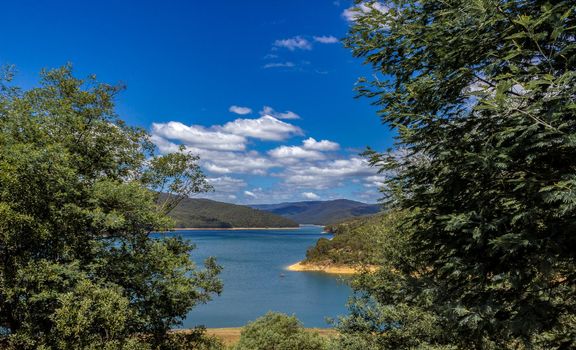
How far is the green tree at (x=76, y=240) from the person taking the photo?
10.6 metres

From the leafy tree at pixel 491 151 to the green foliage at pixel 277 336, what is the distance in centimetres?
1725

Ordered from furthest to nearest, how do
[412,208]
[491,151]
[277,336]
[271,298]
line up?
[271,298]
[277,336]
[412,208]
[491,151]

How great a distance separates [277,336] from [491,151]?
20.6 m

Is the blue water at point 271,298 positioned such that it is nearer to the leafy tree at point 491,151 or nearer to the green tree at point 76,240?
the green tree at point 76,240

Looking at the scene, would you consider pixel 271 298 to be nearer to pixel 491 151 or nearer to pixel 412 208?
pixel 412 208

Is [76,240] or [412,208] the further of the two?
[76,240]

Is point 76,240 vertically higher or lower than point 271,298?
higher

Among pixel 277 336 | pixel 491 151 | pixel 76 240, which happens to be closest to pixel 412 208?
pixel 491 151

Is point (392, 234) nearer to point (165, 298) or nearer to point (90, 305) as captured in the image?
point (165, 298)

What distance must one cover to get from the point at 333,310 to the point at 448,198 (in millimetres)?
56174

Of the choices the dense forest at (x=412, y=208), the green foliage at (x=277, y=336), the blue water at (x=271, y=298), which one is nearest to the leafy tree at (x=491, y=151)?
the dense forest at (x=412, y=208)

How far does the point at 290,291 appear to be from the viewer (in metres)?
75.1

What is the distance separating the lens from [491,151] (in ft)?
17.4

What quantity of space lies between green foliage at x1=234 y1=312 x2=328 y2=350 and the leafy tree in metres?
17.3
